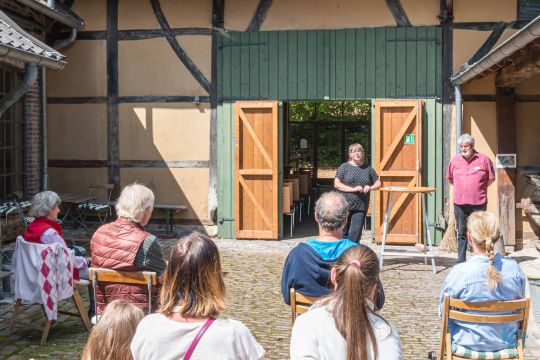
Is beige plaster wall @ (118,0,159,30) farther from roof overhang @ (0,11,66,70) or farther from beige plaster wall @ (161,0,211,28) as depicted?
roof overhang @ (0,11,66,70)

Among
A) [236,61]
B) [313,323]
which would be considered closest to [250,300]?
[313,323]

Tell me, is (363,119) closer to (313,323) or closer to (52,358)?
(52,358)

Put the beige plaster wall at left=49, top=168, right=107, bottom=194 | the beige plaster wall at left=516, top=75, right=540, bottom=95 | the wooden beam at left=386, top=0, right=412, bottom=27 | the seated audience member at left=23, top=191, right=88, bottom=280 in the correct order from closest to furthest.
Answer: the seated audience member at left=23, top=191, right=88, bottom=280 → the beige plaster wall at left=516, top=75, right=540, bottom=95 → the wooden beam at left=386, top=0, right=412, bottom=27 → the beige plaster wall at left=49, top=168, right=107, bottom=194

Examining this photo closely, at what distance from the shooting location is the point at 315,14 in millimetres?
9672

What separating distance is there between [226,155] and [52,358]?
5.64 metres

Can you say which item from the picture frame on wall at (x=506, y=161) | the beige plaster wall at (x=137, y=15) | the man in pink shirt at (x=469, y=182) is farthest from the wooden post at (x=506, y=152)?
the beige plaster wall at (x=137, y=15)

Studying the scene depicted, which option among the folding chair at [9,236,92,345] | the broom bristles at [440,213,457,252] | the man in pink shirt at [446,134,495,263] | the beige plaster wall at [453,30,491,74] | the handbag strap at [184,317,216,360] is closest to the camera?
the handbag strap at [184,317,216,360]

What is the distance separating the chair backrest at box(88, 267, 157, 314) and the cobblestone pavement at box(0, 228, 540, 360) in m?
0.80

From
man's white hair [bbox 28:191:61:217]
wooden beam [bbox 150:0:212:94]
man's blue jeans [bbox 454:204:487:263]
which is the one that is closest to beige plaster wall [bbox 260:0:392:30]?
wooden beam [bbox 150:0:212:94]

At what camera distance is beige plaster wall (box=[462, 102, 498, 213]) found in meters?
9.30

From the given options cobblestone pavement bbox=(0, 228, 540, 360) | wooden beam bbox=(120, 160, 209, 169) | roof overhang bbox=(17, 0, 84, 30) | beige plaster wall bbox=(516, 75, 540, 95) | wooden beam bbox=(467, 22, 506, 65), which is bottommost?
cobblestone pavement bbox=(0, 228, 540, 360)

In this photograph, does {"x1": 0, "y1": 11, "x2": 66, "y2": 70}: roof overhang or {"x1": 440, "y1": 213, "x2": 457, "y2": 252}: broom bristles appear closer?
{"x1": 0, "y1": 11, "x2": 66, "y2": 70}: roof overhang

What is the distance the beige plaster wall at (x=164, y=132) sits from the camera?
10.0m

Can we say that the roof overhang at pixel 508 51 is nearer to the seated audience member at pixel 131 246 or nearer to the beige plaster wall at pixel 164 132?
the seated audience member at pixel 131 246
